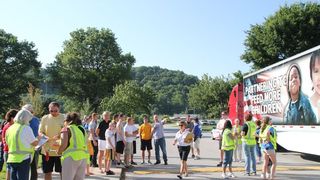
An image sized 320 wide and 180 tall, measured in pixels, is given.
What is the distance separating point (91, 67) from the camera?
71.1 metres

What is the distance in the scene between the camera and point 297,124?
18.6 m

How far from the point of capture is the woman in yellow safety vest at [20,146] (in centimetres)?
863

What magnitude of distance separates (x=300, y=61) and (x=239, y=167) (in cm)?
494

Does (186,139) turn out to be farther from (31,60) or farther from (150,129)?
(31,60)

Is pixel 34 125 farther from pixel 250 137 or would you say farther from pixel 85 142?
pixel 250 137

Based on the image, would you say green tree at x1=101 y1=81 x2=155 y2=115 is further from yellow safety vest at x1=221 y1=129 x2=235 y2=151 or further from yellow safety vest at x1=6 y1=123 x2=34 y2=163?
yellow safety vest at x1=6 y1=123 x2=34 y2=163

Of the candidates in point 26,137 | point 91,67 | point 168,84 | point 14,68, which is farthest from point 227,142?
point 168,84

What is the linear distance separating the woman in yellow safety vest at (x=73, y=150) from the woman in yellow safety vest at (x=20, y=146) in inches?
23.0

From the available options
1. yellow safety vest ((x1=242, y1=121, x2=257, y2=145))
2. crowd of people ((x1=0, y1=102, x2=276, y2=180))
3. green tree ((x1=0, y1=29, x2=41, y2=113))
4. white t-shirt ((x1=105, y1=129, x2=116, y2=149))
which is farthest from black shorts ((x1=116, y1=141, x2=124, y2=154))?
green tree ((x1=0, y1=29, x2=41, y2=113))

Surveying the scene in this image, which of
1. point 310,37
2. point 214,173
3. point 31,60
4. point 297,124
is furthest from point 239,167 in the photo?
point 31,60

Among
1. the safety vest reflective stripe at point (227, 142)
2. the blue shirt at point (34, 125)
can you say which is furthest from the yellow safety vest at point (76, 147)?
the safety vest reflective stripe at point (227, 142)

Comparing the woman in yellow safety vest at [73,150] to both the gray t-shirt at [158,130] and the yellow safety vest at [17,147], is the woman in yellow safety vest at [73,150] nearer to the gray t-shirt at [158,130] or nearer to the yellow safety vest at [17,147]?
the yellow safety vest at [17,147]

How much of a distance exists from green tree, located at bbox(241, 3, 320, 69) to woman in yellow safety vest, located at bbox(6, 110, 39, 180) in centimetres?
3427

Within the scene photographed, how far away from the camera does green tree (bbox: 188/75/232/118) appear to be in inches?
2766
